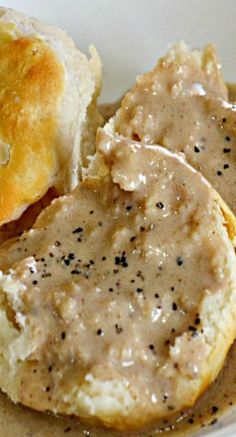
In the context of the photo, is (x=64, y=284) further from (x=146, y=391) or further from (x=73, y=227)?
(x=146, y=391)

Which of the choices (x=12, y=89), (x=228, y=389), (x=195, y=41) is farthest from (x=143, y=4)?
(x=228, y=389)

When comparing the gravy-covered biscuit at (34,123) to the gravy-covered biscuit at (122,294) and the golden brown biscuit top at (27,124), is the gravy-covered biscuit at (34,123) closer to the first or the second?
the golden brown biscuit top at (27,124)

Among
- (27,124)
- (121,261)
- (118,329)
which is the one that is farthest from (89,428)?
(27,124)

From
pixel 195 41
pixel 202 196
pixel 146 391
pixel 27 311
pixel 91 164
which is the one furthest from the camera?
pixel 195 41

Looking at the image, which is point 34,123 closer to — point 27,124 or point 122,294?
point 27,124

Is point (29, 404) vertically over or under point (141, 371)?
under

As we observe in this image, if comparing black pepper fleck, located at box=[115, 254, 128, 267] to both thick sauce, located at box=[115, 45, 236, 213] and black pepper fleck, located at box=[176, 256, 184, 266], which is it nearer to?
black pepper fleck, located at box=[176, 256, 184, 266]
